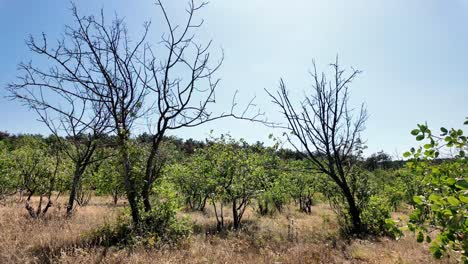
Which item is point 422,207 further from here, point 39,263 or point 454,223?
point 39,263

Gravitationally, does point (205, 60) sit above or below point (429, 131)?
above

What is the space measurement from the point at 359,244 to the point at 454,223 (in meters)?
8.47

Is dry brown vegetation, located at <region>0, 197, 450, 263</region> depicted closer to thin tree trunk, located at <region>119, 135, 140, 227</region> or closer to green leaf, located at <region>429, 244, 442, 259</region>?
thin tree trunk, located at <region>119, 135, 140, 227</region>

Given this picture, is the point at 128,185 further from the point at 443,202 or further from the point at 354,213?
the point at 354,213

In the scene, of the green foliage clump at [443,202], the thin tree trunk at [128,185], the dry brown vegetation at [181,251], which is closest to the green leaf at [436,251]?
the green foliage clump at [443,202]

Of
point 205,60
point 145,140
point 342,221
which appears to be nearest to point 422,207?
point 205,60

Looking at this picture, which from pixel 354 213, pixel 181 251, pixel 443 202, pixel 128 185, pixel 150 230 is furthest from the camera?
pixel 354 213

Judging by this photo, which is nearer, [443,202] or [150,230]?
[443,202]

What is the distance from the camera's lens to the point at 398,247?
827 centimetres

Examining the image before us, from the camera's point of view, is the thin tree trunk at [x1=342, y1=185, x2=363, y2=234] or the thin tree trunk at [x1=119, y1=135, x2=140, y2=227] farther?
the thin tree trunk at [x1=342, y1=185, x2=363, y2=234]

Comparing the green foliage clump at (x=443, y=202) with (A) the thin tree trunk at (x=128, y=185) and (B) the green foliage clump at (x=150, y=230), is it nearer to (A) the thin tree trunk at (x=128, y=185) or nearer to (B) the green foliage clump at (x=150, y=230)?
(B) the green foliage clump at (x=150, y=230)

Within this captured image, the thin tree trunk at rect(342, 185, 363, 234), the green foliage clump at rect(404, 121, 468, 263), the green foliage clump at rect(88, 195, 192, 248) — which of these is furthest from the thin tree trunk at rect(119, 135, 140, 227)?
the thin tree trunk at rect(342, 185, 363, 234)

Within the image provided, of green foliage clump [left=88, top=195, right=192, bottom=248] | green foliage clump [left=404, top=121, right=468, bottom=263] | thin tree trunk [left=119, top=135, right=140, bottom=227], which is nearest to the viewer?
green foliage clump [left=404, top=121, right=468, bottom=263]

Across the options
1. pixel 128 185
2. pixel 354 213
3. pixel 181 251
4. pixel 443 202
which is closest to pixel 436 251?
Result: pixel 443 202
